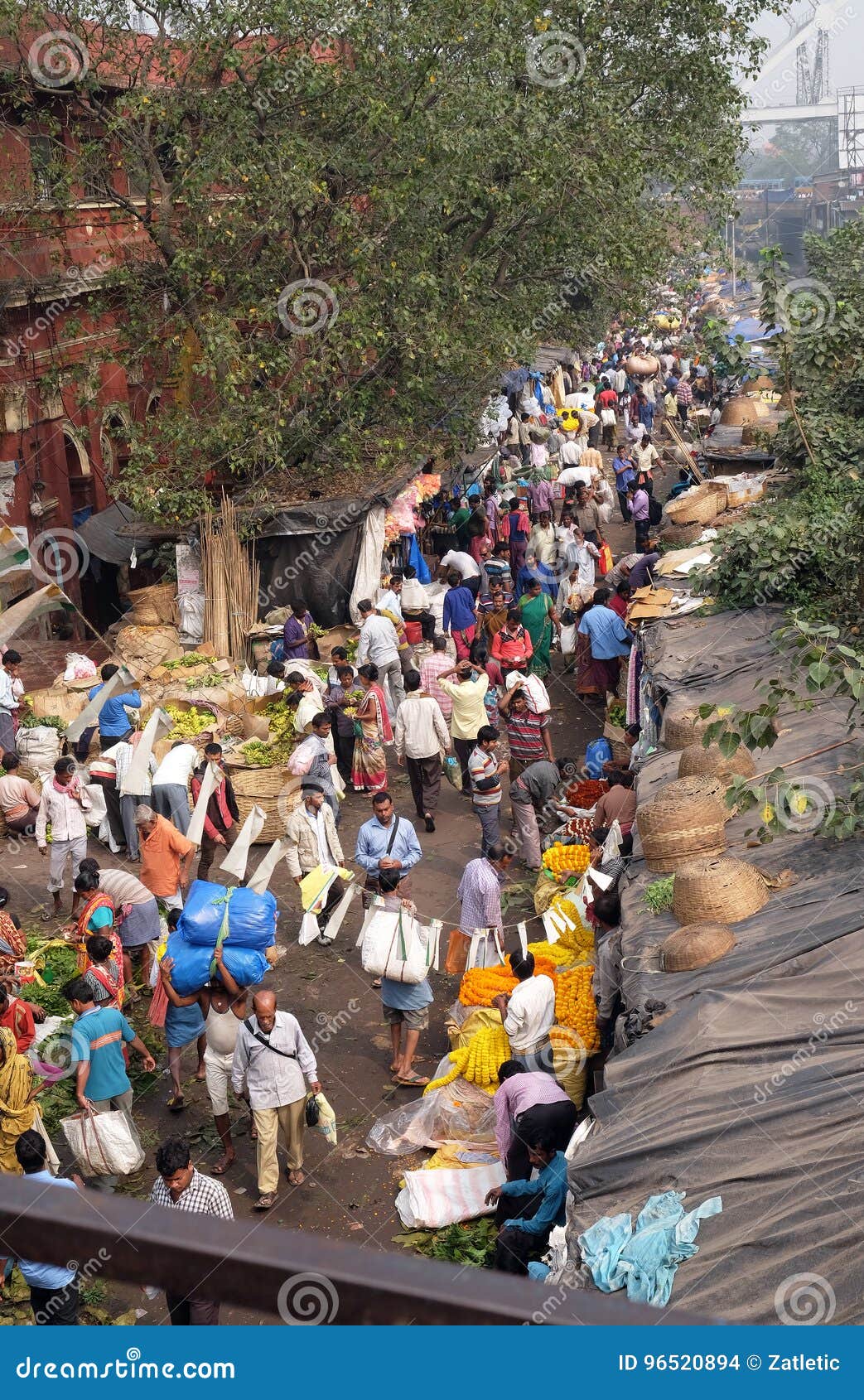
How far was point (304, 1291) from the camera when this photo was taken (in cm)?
117

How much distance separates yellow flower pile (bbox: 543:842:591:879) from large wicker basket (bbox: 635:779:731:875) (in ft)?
6.00

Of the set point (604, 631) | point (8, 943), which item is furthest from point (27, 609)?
point (8, 943)

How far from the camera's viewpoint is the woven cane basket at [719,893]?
694 cm

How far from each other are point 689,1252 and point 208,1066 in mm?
3396

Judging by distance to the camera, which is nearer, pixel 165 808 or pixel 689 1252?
pixel 689 1252

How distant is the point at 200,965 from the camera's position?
304 inches

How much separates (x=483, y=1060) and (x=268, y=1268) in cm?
689

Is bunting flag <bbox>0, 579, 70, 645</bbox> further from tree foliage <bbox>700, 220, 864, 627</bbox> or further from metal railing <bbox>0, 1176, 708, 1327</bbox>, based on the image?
metal railing <bbox>0, 1176, 708, 1327</bbox>

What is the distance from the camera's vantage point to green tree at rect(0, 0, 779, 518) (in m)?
15.1

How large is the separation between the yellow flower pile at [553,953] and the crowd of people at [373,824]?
269mm

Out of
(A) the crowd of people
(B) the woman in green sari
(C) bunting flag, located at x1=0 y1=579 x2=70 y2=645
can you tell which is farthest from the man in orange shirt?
(C) bunting flag, located at x1=0 y1=579 x2=70 y2=645

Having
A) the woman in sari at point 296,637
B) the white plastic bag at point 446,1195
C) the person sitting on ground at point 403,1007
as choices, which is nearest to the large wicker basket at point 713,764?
the person sitting on ground at point 403,1007

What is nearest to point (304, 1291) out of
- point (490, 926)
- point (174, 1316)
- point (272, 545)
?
point (174, 1316)

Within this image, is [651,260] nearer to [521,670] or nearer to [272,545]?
[272,545]
